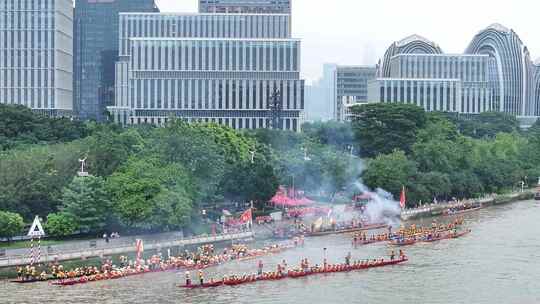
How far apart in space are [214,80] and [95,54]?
41.7 meters

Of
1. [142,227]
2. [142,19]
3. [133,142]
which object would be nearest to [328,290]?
[142,227]

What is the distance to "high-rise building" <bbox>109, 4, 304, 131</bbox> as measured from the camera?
139750 millimetres

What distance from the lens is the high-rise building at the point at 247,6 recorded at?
156625 millimetres

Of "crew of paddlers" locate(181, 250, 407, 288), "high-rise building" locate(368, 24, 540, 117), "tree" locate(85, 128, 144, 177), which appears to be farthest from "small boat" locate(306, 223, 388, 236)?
"high-rise building" locate(368, 24, 540, 117)

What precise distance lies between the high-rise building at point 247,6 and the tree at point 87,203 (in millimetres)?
97227

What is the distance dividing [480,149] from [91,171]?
55995 mm

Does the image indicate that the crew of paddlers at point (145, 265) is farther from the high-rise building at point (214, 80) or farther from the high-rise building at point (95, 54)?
the high-rise building at point (95, 54)

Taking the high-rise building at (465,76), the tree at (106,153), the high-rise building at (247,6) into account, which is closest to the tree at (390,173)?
the tree at (106,153)

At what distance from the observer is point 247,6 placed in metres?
157

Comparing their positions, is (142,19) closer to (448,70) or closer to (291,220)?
(448,70)

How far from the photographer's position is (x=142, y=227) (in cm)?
6209

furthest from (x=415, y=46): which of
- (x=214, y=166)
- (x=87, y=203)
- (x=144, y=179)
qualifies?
(x=87, y=203)

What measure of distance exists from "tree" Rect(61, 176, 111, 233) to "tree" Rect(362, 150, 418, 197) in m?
30.5

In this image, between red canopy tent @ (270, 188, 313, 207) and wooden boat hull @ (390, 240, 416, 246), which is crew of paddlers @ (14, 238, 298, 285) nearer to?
wooden boat hull @ (390, 240, 416, 246)
